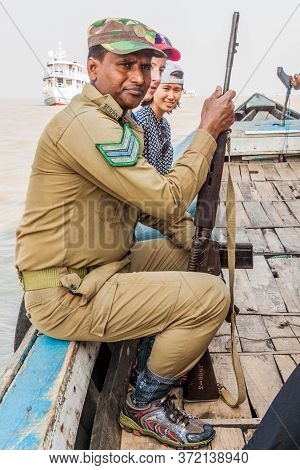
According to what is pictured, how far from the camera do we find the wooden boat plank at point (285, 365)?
2597 millimetres

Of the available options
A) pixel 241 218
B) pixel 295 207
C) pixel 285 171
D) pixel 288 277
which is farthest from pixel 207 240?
pixel 285 171

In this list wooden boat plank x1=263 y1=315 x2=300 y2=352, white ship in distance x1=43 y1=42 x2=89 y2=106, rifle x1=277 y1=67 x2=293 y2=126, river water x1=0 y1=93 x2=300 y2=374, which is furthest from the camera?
white ship in distance x1=43 y1=42 x2=89 y2=106

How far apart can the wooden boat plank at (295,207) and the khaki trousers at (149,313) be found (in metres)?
3.68

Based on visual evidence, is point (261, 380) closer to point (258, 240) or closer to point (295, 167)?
point (258, 240)

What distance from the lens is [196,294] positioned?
80.7 inches

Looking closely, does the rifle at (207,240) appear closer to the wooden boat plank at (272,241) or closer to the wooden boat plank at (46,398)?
the wooden boat plank at (46,398)

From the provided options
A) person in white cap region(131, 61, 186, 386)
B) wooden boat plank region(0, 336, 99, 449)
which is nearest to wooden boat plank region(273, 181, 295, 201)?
person in white cap region(131, 61, 186, 386)

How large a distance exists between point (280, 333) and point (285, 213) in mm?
2863

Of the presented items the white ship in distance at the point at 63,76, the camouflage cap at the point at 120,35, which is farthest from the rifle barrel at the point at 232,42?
the white ship in distance at the point at 63,76

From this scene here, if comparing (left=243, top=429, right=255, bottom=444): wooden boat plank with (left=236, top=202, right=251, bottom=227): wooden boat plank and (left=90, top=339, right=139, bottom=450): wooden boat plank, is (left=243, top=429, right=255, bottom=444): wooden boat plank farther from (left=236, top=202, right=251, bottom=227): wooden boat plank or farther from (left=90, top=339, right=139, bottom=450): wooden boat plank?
(left=236, top=202, right=251, bottom=227): wooden boat plank

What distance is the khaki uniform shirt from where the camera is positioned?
192 centimetres

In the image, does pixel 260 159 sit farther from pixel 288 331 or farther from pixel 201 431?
Result: pixel 201 431

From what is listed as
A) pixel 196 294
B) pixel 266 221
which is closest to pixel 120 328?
pixel 196 294

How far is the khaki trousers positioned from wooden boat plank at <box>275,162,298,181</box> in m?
5.55
